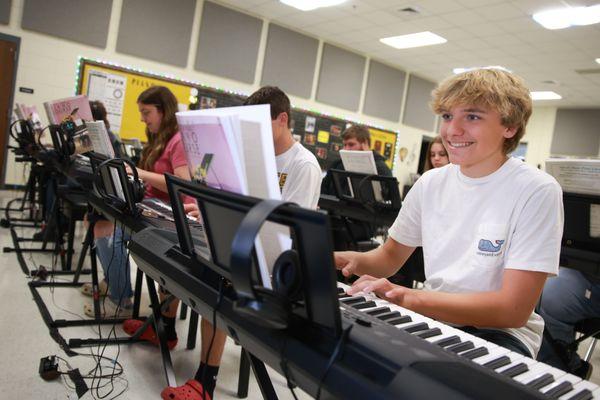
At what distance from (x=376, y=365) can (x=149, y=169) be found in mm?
2381

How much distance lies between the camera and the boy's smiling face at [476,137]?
1.27m

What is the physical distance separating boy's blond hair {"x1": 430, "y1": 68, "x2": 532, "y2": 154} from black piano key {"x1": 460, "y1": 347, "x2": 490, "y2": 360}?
697 mm

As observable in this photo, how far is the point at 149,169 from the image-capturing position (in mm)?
2762

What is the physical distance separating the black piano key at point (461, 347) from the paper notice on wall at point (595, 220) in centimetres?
151

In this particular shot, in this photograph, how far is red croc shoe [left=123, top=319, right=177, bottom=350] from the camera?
2.42 m

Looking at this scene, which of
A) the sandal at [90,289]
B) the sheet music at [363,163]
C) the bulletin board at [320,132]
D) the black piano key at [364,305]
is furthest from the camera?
the bulletin board at [320,132]

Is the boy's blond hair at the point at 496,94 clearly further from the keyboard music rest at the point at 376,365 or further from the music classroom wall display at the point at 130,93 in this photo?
the music classroom wall display at the point at 130,93

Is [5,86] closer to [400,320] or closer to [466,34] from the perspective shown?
[466,34]

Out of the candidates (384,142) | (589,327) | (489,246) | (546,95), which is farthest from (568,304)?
(546,95)

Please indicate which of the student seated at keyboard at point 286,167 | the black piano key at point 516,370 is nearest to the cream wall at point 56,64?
the student seated at keyboard at point 286,167

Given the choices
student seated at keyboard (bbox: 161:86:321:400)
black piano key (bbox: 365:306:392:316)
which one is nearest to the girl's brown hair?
student seated at keyboard (bbox: 161:86:321:400)

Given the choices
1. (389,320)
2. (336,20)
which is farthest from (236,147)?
(336,20)

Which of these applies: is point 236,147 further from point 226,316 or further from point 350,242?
point 350,242

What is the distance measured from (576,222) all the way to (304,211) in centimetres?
189
